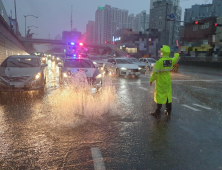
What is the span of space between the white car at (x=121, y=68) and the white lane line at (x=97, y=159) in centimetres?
1283

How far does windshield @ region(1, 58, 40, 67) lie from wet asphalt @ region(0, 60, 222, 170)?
10.5 feet

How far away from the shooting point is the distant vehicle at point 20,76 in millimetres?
8062

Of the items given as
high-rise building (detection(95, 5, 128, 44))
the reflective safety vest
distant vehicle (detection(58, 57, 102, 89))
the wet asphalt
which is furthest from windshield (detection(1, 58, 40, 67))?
high-rise building (detection(95, 5, 128, 44))

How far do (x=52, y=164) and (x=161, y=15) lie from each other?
4773 inches

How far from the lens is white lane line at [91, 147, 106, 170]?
309 centimetres

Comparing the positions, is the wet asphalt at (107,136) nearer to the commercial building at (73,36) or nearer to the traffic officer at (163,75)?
the traffic officer at (163,75)

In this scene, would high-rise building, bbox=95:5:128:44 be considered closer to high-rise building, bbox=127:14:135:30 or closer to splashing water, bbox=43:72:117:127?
high-rise building, bbox=127:14:135:30

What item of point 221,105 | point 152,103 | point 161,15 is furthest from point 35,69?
point 161,15

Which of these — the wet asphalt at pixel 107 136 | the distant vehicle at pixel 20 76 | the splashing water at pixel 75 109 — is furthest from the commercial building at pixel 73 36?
the wet asphalt at pixel 107 136

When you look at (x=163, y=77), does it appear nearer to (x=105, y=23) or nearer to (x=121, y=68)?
(x=121, y=68)

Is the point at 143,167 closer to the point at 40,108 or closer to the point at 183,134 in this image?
the point at 183,134

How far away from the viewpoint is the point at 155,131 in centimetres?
464

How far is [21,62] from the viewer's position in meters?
9.85

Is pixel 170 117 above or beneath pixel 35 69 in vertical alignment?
beneath
